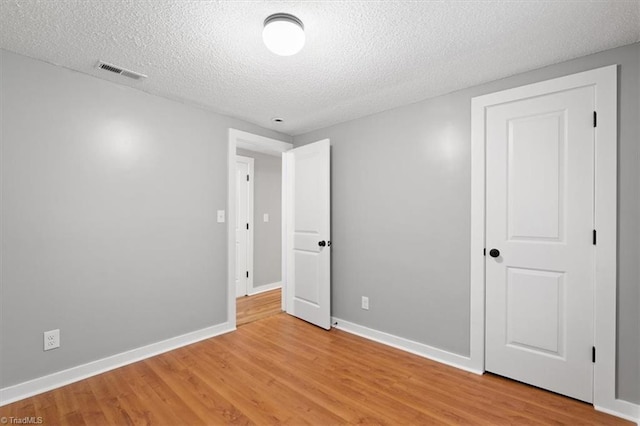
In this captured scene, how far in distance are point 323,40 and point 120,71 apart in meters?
1.61

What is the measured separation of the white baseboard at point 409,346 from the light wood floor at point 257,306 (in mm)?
962

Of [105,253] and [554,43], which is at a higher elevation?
[554,43]

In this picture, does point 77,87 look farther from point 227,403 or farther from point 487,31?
point 487,31

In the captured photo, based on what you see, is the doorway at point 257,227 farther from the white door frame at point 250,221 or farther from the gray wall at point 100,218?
the gray wall at point 100,218

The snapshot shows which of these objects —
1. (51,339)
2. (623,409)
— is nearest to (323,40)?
(51,339)

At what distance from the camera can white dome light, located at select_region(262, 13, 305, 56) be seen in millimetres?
1593

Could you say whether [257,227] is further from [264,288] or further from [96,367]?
[96,367]

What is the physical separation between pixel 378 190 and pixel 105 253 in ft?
8.36

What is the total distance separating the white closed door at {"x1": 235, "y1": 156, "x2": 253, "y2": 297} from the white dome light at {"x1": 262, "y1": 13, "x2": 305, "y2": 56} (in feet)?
10.8

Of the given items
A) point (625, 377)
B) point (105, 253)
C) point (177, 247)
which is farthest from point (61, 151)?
point (625, 377)

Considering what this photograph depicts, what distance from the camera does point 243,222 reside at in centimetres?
488

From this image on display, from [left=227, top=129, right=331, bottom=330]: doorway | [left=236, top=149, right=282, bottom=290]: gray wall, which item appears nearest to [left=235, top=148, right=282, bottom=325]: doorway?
[left=236, top=149, right=282, bottom=290]: gray wall

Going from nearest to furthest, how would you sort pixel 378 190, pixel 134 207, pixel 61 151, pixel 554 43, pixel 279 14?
1. pixel 279 14
2. pixel 554 43
3. pixel 61 151
4. pixel 134 207
5. pixel 378 190

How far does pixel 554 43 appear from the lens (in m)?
1.88
